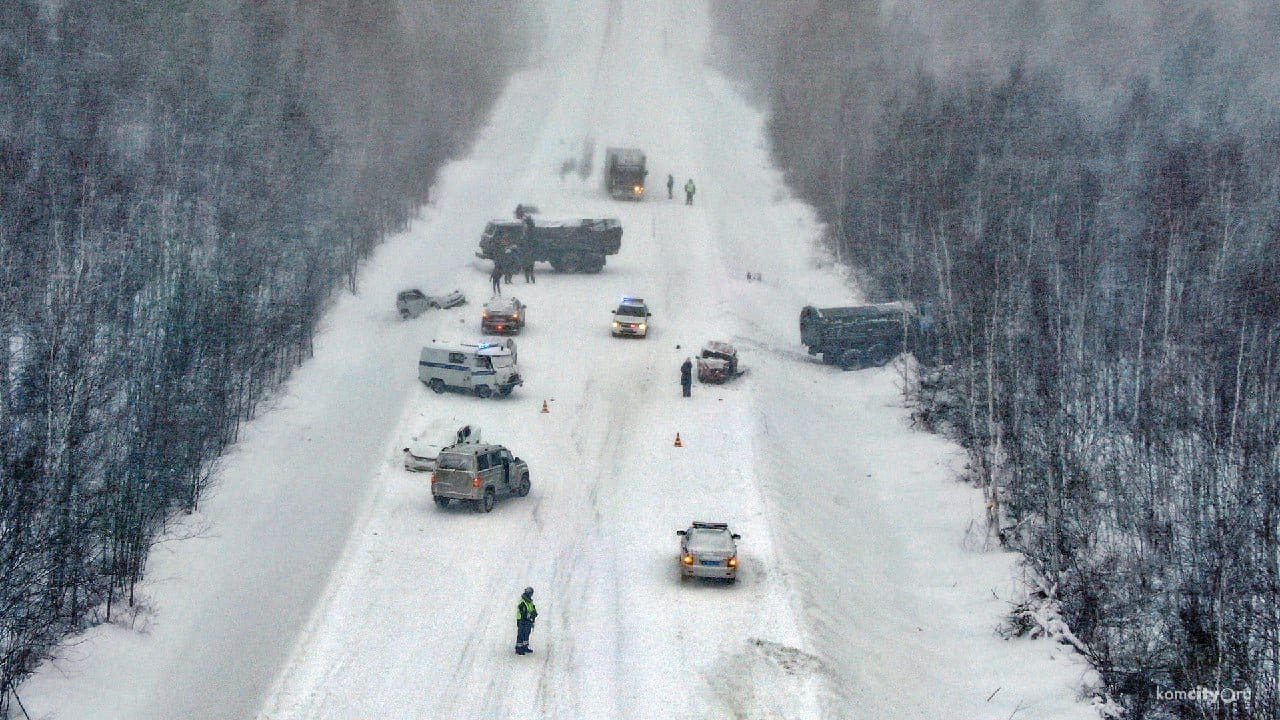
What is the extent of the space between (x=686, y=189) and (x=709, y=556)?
173 ft

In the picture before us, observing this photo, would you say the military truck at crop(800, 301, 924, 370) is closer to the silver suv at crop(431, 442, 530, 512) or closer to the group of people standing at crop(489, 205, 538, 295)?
the group of people standing at crop(489, 205, 538, 295)

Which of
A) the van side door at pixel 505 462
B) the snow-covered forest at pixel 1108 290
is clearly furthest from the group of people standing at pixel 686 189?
the van side door at pixel 505 462

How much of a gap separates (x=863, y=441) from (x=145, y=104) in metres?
43.7

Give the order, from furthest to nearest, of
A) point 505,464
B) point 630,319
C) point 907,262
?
point 907,262
point 630,319
point 505,464

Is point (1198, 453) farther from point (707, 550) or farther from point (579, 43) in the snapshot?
point (579, 43)

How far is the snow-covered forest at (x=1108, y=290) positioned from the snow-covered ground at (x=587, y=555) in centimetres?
257

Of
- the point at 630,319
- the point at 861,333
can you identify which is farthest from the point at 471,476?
the point at 861,333

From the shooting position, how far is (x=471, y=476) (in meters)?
38.8

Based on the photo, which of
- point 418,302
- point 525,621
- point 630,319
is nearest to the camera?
point 525,621

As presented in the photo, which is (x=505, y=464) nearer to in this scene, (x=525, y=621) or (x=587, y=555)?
(x=587, y=555)

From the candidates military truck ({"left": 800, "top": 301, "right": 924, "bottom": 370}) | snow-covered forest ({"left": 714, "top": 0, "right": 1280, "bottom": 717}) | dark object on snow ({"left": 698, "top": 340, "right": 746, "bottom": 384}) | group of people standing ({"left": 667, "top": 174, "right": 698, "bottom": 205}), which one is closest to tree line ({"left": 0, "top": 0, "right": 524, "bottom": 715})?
group of people standing ({"left": 667, "top": 174, "right": 698, "bottom": 205})

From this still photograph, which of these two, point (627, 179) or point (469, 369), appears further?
point (627, 179)

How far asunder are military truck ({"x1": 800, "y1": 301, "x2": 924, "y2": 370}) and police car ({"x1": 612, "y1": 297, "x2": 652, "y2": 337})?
7138 mm

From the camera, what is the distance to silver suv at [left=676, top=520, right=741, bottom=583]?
34812 mm
